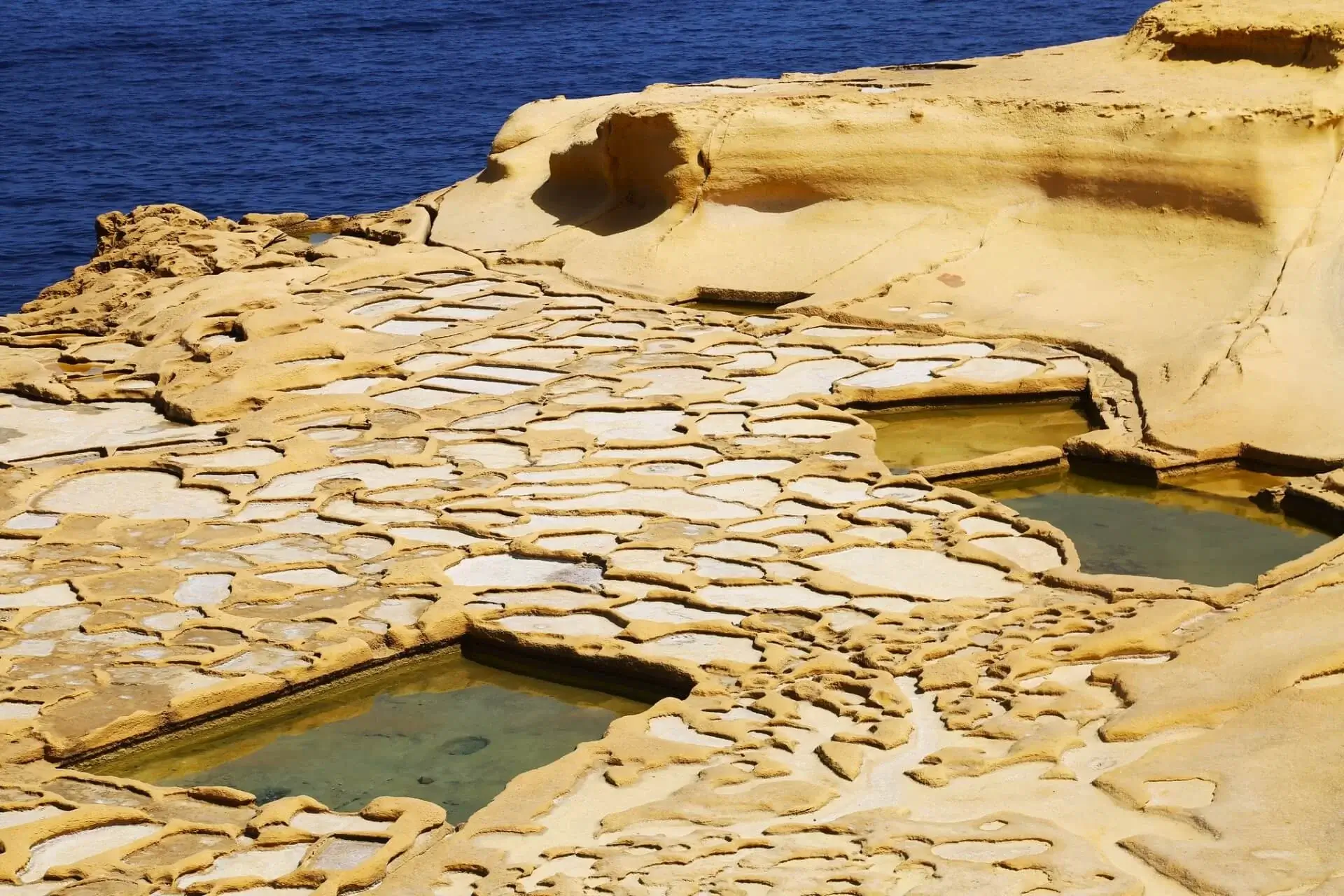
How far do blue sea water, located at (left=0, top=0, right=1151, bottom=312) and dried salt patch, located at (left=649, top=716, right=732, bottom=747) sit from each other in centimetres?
1289

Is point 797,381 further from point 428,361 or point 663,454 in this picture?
point 428,361

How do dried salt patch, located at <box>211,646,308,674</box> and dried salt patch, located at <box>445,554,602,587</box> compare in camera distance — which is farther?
dried salt patch, located at <box>445,554,602,587</box>

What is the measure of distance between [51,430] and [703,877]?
644 centimetres

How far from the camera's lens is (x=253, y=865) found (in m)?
5.82

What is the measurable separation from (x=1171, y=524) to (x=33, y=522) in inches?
216

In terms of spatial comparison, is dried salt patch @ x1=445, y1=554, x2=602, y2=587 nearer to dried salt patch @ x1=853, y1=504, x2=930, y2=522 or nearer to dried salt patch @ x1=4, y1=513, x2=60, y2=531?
dried salt patch @ x1=853, y1=504, x2=930, y2=522

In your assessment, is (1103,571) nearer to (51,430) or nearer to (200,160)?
(51,430)

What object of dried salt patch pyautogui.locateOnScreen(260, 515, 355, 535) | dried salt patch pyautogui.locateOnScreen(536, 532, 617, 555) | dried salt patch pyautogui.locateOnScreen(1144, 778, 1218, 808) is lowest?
dried salt patch pyautogui.locateOnScreen(260, 515, 355, 535)

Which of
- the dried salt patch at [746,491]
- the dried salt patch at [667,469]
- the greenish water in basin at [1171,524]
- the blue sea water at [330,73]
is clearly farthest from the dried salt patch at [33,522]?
the blue sea water at [330,73]

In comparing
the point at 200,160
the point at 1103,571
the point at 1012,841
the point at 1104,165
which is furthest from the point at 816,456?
the point at 200,160

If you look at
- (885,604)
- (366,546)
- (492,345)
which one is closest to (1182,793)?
(885,604)

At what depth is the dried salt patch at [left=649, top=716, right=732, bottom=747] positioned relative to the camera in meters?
6.43

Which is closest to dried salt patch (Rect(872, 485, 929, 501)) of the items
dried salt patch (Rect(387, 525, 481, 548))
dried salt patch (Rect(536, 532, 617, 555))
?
dried salt patch (Rect(536, 532, 617, 555))

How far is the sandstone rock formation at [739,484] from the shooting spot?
5.67 metres
